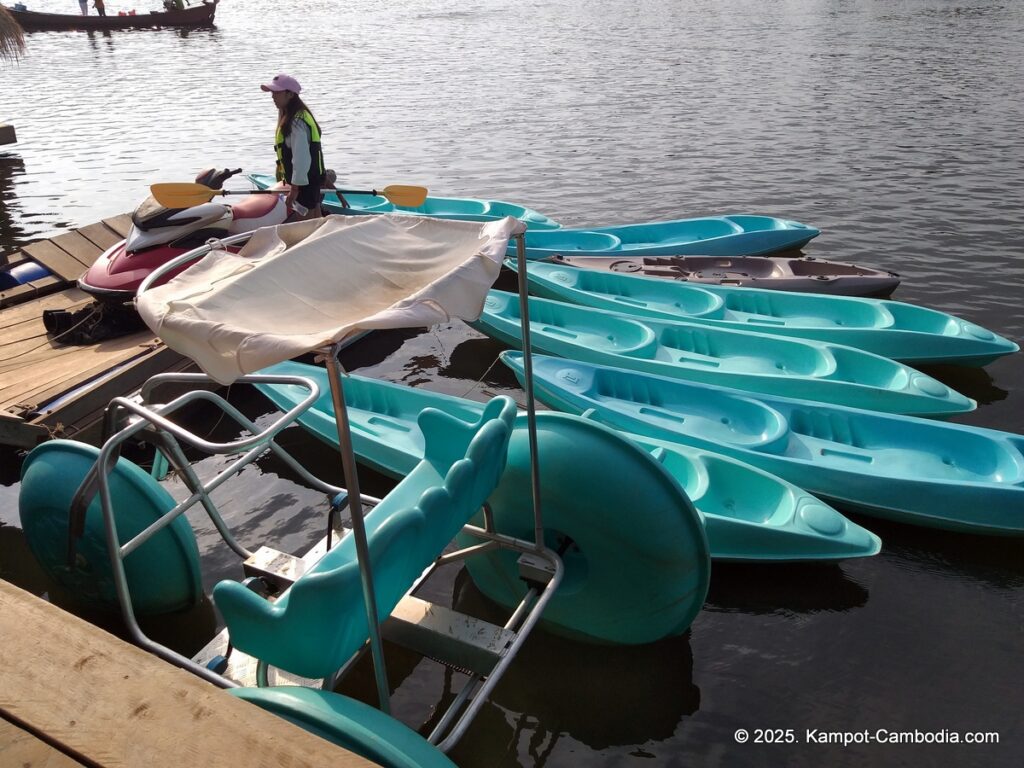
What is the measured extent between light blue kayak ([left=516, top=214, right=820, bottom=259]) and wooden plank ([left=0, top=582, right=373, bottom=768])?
25.2 feet

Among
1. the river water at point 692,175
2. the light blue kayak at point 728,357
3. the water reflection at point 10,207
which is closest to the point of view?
the river water at point 692,175

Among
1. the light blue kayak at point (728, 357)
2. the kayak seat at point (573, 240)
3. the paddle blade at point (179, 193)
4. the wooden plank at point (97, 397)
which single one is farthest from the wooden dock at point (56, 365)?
the kayak seat at point (573, 240)

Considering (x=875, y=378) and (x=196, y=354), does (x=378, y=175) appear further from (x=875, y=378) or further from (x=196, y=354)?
(x=196, y=354)

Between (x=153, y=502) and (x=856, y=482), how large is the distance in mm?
4454

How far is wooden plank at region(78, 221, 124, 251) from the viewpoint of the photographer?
892cm

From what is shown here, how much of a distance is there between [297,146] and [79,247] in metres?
3.09

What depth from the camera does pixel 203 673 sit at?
3.26 meters

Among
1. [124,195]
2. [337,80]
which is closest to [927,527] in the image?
[124,195]

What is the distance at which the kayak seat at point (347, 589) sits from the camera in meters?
2.77

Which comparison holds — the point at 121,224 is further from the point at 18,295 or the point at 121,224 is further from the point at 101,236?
the point at 18,295

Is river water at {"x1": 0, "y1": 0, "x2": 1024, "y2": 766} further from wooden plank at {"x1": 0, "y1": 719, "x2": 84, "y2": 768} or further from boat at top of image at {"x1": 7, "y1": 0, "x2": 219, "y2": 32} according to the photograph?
wooden plank at {"x1": 0, "y1": 719, "x2": 84, "y2": 768}

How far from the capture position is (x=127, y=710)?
1900mm

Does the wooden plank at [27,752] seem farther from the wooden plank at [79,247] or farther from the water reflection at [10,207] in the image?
the water reflection at [10,207]

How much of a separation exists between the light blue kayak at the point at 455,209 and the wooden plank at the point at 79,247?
282 cm
